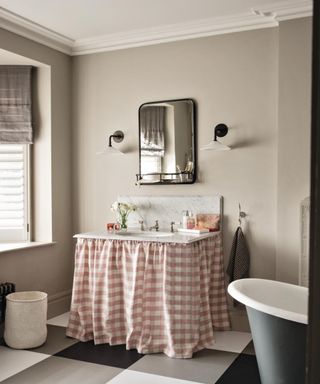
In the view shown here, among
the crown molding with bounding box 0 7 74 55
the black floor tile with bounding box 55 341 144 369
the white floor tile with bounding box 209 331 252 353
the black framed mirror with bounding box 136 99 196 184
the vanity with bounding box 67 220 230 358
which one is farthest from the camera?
the black framed mirror with bounding box 136 99 196 184

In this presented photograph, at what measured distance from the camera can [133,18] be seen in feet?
12.6

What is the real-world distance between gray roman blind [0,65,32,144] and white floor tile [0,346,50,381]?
1892 millimetres

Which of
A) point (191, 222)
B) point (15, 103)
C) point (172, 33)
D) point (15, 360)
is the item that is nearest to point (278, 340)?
point (191, 222)

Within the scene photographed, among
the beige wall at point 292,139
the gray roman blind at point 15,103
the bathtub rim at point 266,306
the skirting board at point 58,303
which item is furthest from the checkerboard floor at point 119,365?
the gray roman blind at point 15,103

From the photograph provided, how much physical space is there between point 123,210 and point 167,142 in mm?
738

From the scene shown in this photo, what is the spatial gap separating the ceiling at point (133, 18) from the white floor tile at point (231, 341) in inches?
101

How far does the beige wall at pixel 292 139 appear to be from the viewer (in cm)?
359

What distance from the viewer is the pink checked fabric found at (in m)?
3.32

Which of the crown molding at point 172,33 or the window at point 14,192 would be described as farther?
the window at point 14,192

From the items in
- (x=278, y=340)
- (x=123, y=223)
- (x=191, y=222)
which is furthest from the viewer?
(x=123, y=223)

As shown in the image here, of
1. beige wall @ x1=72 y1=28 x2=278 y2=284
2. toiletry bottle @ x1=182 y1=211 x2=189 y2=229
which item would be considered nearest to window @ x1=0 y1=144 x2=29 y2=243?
beige wall @ x1=72 y1=28 x2=278 y2=284

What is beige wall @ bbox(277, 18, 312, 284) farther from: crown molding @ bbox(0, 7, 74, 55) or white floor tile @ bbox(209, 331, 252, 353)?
crown molding @ bbox(0, 7, 74, 55)

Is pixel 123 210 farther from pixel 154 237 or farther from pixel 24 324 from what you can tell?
pixel 24 324

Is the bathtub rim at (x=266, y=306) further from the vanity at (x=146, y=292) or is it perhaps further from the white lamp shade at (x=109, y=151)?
the white lamp shade at (x=109, y=151)
